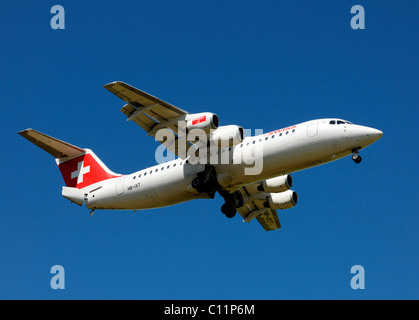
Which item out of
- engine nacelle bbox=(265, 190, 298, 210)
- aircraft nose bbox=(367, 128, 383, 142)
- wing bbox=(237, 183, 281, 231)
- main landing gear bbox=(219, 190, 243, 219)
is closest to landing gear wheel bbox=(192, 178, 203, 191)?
main landing gear bbox=(219, 190, 243, 219)

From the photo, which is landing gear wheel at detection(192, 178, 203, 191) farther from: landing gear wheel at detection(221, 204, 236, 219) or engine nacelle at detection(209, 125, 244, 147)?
landing gear wheel at detection(221, 204, 236, 219)

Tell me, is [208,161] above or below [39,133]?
below

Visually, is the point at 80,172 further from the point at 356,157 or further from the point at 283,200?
the point at 356,157

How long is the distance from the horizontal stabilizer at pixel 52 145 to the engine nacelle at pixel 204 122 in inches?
224

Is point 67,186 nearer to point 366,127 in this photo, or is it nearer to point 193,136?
point 193,136

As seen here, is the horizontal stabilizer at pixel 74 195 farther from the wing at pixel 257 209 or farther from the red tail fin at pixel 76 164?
the wing at pixel 257 209

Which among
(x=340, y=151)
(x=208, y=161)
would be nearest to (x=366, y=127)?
(x=340, y=151)

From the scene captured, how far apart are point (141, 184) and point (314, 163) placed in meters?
6.00

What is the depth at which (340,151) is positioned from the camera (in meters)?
19.6

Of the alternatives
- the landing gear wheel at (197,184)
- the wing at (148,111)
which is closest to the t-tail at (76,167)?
the wing at (148,111)

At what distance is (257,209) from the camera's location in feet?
83.1

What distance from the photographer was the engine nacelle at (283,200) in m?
24.2

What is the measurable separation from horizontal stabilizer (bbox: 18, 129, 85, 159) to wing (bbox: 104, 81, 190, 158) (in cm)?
385

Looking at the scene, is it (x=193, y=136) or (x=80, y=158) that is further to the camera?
(x=80, y=158)
